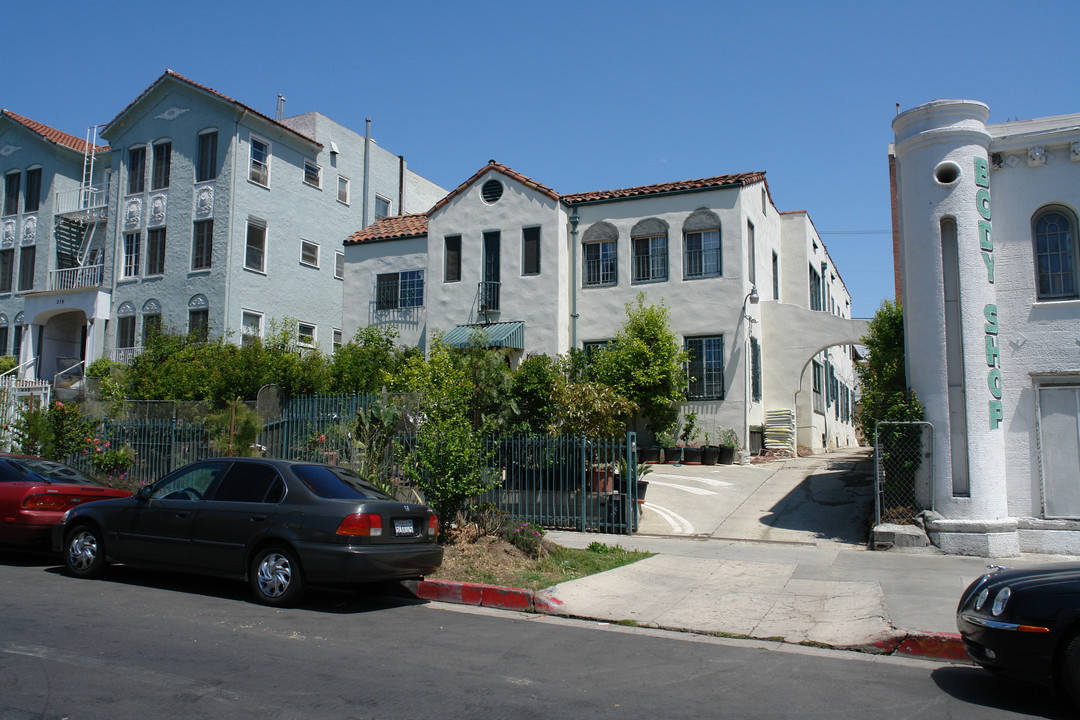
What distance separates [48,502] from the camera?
402 inches

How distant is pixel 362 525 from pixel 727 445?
1470 centimetres

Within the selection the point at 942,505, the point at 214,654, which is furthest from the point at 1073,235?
the point at 214,654

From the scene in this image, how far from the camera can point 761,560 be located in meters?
10.8

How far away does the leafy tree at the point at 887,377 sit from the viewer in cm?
1191

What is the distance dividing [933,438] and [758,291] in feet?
39.5

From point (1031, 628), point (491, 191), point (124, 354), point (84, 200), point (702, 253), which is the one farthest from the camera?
point (84, 200)

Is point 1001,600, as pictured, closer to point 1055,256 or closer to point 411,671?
point 411,671

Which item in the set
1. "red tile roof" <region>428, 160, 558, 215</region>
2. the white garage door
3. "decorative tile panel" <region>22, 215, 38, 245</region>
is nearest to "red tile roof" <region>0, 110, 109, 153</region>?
"decorative tile panel" <region>22, 215, 38, 245</region>

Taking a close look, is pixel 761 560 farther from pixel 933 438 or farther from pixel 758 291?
pixel 758 291

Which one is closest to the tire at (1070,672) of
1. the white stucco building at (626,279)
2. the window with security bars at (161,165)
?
the white stucco building at (626,279)

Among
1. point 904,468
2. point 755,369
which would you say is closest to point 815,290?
point 755,369

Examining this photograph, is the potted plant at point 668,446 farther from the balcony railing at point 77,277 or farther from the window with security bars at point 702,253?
the balcony railing at point 77,277

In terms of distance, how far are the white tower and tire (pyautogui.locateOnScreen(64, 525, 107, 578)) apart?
11257 mm

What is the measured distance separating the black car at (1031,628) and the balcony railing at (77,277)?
31.8m
